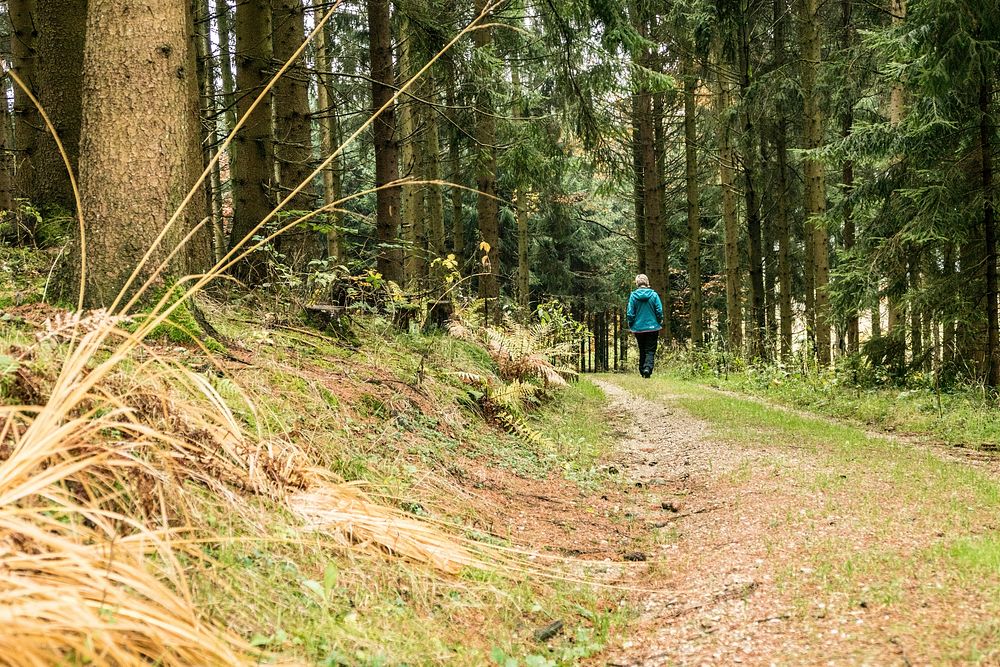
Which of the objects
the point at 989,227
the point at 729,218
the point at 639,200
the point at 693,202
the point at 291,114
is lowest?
the point at 989,227

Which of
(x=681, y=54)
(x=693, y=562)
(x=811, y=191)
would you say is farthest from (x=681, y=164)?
(x=693, y=562)

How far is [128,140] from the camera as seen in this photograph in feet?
13.6

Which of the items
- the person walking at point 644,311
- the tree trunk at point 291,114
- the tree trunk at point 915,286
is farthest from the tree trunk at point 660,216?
the tree trunk at point 291,114

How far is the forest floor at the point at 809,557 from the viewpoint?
2.36 meters

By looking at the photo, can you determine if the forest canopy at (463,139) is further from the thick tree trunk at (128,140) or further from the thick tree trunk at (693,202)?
the thick tree trunk at (693,202)

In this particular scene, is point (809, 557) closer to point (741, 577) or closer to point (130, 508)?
point (741, 577)

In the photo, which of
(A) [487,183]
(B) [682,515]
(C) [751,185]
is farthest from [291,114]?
(C) [751,185]

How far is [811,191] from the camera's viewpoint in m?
13.5

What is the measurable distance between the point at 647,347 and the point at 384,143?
29.3ft

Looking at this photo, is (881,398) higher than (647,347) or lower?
lower

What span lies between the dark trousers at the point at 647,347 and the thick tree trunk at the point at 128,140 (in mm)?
12210

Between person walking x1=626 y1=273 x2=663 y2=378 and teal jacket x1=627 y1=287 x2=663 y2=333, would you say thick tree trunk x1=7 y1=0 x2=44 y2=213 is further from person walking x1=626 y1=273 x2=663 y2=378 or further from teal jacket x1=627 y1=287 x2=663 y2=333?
teal jacket x1=627 y1=287 x2=663 y2=333

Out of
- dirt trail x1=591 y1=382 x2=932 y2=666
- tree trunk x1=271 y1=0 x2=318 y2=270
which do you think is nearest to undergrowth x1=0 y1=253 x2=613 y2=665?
dirt trail x1=591 y1=382 x2=932 y2=666

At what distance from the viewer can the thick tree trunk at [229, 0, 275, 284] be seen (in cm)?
824
